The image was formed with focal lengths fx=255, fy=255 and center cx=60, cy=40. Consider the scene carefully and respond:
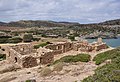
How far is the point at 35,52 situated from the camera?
1108 inches

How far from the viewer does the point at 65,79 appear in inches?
612

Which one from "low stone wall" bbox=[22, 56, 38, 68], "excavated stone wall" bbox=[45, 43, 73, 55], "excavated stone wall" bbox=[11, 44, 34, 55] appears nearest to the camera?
"low stone wall" bbox=[22, 56, 38, 68]

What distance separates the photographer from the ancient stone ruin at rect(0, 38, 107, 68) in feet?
73.2

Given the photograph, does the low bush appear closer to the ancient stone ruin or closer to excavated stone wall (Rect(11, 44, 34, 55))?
the ancient stone ruin

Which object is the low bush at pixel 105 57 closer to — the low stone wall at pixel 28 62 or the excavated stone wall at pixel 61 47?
the low stone wall at pixel 28 62

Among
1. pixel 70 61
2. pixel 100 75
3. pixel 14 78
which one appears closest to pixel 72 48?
pixel 70 61

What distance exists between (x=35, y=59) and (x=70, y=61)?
10.3 ft

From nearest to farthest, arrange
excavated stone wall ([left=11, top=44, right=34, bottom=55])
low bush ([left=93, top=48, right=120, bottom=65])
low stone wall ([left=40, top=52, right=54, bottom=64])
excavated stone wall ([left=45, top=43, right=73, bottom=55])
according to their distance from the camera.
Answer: low bush ([left=93, top=48, right=120, bottom=65])
low stone wall ([left=40, top=52, right=54, bottom=64])
excavated stone wall ([left=11, top=44, right=34, bottom=55])
excavated stone wall ([left=45, top=43, right=73, bottom=55])

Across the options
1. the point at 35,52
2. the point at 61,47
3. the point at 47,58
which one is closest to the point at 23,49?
the point at 35,52

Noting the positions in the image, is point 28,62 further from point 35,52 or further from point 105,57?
point 105,57

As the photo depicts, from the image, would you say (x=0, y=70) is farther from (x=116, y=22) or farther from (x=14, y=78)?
(x=116, y=22)

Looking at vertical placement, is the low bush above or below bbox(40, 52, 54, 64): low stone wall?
above

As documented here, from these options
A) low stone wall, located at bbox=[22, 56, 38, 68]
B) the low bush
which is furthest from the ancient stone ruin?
the low bush

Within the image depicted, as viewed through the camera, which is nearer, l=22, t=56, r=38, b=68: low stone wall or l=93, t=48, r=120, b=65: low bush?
l=93, t=48, r=120, b=65: low bush
